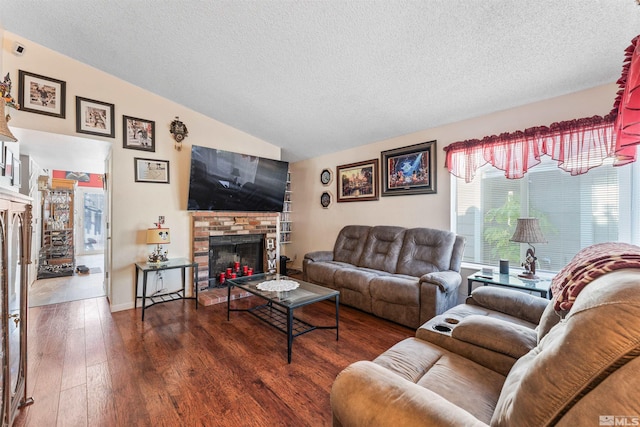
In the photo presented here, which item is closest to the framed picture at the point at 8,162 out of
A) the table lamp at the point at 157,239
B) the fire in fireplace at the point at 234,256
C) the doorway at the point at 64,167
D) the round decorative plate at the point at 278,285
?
the doorway at the point at 64,167

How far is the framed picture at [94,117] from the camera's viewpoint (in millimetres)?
3061

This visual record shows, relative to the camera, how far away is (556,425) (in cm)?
61

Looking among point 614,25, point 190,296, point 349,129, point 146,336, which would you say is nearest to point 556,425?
point 614,25

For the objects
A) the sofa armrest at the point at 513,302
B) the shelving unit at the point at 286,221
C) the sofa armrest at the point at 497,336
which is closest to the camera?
the sofa armrest at the point at 497,336

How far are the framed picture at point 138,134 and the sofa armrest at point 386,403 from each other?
12.4ft

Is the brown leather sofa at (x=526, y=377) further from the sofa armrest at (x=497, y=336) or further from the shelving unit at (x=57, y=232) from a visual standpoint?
the shelving unit at (x=57, y=232)

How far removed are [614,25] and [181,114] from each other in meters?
4.47

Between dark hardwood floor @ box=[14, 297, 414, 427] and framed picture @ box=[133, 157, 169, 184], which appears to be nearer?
dark hardwood floor @ box=[14, 297, 414, 427]

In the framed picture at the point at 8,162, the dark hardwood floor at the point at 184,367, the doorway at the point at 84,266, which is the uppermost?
the framed picture at the point at 8,162

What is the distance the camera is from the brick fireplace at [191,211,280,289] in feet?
12.6

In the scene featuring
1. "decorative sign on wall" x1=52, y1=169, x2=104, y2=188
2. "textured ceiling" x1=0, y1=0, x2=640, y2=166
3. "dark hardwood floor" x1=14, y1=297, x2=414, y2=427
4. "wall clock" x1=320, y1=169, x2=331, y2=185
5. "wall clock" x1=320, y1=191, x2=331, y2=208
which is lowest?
"dark hardwood floor" x1=14, y1=297, x2=414, y2=427

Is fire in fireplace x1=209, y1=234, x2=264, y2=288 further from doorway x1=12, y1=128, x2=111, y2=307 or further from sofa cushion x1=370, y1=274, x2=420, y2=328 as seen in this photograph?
sofa cushion x1=370, y1=274, x2=420, y2=328

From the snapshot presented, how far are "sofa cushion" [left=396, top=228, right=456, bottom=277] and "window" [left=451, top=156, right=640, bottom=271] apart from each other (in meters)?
0.37

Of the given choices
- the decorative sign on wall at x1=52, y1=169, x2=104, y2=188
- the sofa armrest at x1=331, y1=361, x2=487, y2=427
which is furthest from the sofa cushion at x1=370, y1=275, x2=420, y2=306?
the decorative sign on wall at x1=52, y1=169, x2=104, y2=188
